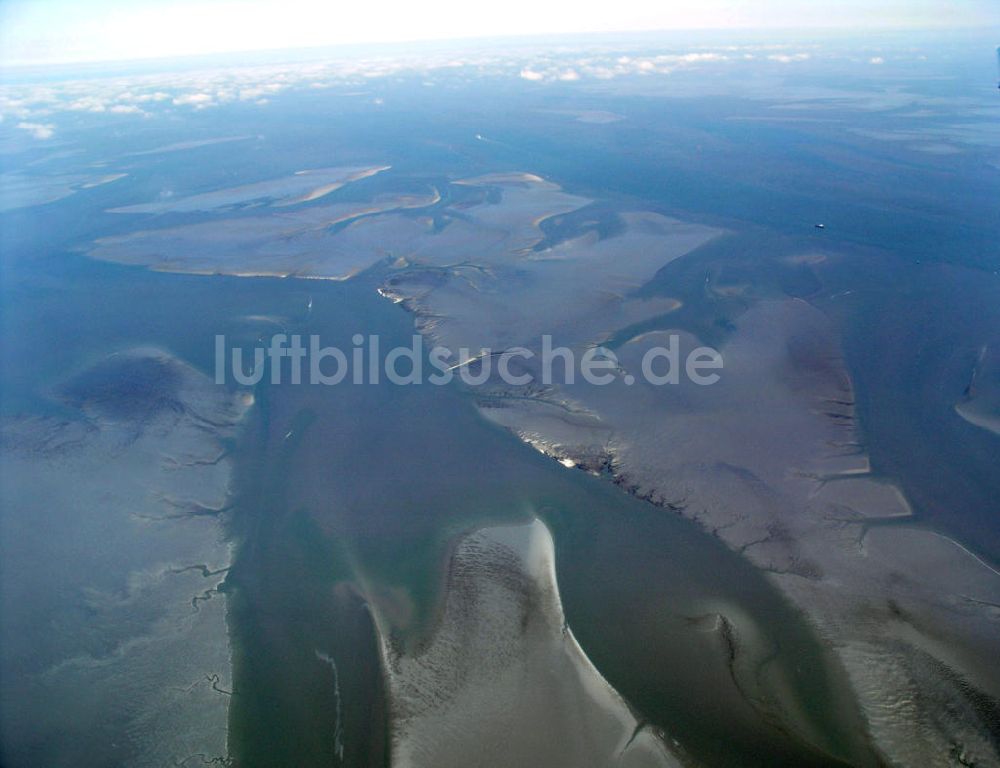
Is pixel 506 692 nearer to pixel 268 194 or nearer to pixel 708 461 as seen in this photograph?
pixel 708 461

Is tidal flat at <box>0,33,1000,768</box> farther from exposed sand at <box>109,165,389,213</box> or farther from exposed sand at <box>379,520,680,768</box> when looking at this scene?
exposed sand at <box>109,165,389,213</box>

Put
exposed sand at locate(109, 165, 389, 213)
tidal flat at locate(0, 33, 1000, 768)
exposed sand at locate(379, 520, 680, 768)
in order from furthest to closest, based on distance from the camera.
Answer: exposed sand at locate(109, 165, 389, 213)
tidal flat at locate(0, 33, 1000, 768)
exposed sand at locate(379, 520, 680, 768)

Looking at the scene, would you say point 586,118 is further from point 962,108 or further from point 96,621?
point 96,621

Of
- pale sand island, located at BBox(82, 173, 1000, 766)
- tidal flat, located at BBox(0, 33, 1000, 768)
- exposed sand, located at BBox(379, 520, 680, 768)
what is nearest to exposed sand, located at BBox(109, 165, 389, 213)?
tidal flat, located at BBox(0, 33, 1000, 768)

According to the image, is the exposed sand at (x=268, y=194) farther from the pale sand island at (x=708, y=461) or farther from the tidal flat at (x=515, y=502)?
the pale sand island at (x=708, y=461)

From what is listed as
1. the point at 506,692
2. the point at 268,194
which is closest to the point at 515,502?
the point at 506,692

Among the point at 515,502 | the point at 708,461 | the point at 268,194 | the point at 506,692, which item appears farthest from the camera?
the point at 268,194

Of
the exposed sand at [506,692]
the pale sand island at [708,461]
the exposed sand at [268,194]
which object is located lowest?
the exposed sand at [506,692]

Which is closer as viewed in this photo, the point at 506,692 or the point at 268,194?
the point at 506,692

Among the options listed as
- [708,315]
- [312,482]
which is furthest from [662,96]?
[312,482]

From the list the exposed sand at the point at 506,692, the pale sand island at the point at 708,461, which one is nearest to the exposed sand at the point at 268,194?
the pale sand island at the point at 708,461

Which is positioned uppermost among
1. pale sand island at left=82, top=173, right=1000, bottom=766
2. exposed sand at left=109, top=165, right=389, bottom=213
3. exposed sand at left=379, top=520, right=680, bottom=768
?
exposed sand at left=109, top=165, right=389, bottom=213
